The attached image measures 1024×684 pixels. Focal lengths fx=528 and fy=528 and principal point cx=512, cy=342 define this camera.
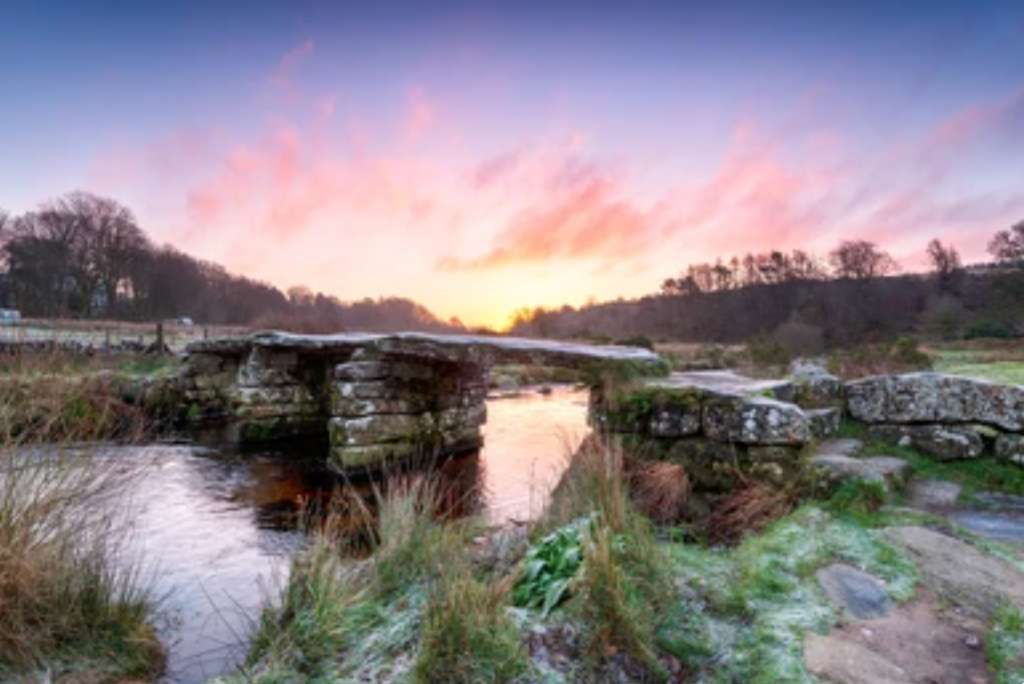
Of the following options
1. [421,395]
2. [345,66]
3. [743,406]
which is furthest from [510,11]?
[743,406]

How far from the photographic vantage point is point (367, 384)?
7898mm

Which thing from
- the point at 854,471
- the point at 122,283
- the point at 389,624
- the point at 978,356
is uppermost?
the point at 122,283

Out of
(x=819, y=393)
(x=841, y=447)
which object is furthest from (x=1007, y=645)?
(x=819, y=393)

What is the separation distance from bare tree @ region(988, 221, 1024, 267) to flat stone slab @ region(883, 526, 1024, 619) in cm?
3818

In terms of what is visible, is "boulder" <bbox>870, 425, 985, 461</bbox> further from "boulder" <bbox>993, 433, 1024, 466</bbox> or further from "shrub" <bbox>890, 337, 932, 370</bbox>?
"shrub" <bbox>890, 337, 932, 370</bbox>

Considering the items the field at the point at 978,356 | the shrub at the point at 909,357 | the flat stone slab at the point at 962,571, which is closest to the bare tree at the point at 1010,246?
the field at the point at 978,356

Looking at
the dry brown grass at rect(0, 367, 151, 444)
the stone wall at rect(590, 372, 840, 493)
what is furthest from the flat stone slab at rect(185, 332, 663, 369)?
the dry brown grass at rect(0, 367, 151, 444)

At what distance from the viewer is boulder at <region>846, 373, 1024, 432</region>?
15.7 feet

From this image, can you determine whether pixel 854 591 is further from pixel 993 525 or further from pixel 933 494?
pixel 933 494

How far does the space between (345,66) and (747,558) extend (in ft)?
32.9

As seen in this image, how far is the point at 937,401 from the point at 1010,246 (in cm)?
3712

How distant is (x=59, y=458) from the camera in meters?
2.93

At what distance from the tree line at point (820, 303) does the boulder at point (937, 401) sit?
1009 inches

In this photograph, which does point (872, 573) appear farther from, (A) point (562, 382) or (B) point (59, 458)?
(A) point (562, 382)
